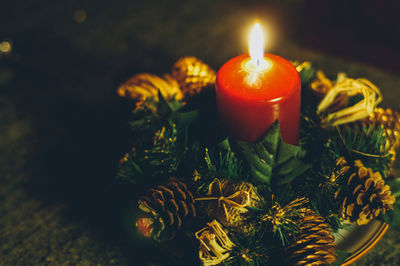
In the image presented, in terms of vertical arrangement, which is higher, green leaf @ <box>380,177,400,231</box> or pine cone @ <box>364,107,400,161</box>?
pine cone @ <box>364,107,400,161</box>

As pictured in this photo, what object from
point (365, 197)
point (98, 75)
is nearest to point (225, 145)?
point (365, 197)

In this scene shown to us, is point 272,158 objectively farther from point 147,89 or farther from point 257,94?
point 147,89

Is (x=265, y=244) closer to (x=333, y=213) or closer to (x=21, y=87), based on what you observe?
(x=333, y=213)

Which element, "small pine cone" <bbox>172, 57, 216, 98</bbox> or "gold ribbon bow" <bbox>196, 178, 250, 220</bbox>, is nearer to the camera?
"gold ribbon bow" <bbox>196, 178, 250, 220</bbox>

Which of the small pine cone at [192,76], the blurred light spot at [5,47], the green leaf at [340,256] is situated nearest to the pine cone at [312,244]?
the green leaf at [340,256]

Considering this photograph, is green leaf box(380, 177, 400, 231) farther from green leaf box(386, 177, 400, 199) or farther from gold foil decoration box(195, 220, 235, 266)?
gold foil decoration box(195, 220, 235, 266)

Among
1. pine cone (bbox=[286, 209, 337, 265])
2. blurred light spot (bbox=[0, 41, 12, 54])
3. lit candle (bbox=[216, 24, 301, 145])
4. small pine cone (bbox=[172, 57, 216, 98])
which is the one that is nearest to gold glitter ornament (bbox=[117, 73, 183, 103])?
small pine cone (bbox=[172, 57, 216, 98])
